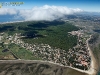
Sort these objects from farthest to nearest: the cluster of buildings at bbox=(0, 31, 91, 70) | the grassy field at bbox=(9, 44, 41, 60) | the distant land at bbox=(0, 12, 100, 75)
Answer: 1. the grassy field at bbox=(9, 44, 41, 60)
2. the cluster of buildings at bbox=(0, 31, 91, 70)
3. the distant land at bbox=(0, 12, 100, 75)

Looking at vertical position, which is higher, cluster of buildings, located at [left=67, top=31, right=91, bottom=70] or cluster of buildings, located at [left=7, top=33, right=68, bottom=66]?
cluster of buildings, located at [left=7, top=33, right=68, bottom=66]

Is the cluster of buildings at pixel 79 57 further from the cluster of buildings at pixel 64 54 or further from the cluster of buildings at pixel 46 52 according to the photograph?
the cluster of buildings at pixel 46 52

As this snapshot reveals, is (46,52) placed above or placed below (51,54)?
above

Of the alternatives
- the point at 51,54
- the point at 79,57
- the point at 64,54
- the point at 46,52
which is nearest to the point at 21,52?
the point at 46,52

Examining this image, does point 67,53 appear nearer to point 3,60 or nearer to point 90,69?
point 90,69

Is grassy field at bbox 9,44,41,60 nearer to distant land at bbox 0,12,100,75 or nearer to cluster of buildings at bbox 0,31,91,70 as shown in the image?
distant land at bbox 0,12,100,75

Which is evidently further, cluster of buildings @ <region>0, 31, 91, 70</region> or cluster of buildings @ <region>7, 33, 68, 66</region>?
cluster of buildings @ <region>7, 33, 68, 66</region>

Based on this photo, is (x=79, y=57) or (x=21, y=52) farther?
(x=21, y=52)

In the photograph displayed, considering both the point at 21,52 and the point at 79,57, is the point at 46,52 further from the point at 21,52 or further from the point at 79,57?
the point at 79,57

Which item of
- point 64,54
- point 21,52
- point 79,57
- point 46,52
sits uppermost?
point 21,52

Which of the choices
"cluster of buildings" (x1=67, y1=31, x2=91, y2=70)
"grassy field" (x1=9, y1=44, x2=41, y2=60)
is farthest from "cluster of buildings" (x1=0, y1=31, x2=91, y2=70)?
"grassy field" (x1=9, y1=44, x2=41, y2=60)

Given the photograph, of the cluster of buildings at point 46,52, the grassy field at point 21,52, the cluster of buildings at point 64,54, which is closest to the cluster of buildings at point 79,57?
the cluster of buildings at point 64,54
